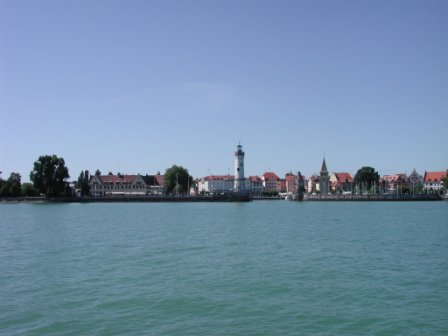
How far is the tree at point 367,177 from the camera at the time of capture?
175 metres

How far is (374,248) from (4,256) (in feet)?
67.3

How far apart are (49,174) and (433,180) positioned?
5017 inches

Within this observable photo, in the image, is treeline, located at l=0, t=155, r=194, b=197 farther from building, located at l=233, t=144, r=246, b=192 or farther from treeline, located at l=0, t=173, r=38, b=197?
building, located at l=233, t=144, r=246, b=192

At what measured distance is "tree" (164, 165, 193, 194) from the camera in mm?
159250

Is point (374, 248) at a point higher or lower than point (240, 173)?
lower

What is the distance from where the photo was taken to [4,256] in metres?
27.3

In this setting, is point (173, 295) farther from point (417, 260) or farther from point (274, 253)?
point (417, 260)

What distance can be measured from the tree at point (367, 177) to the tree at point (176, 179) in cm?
5827

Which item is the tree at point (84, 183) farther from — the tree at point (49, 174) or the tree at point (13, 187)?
the tree at point (49, 174)

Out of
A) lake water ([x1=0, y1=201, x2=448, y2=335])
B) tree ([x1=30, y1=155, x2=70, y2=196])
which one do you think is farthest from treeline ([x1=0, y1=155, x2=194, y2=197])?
lake water ([x1=0, y1=201, x2=448, y2=335])

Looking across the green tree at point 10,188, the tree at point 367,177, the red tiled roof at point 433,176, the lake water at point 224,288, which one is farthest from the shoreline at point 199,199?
the lake water at point 224,288

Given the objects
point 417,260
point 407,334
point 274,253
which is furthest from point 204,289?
point 417,260

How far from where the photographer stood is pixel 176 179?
15775 cm

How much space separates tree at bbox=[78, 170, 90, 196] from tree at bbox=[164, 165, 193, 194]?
76.7 ft
